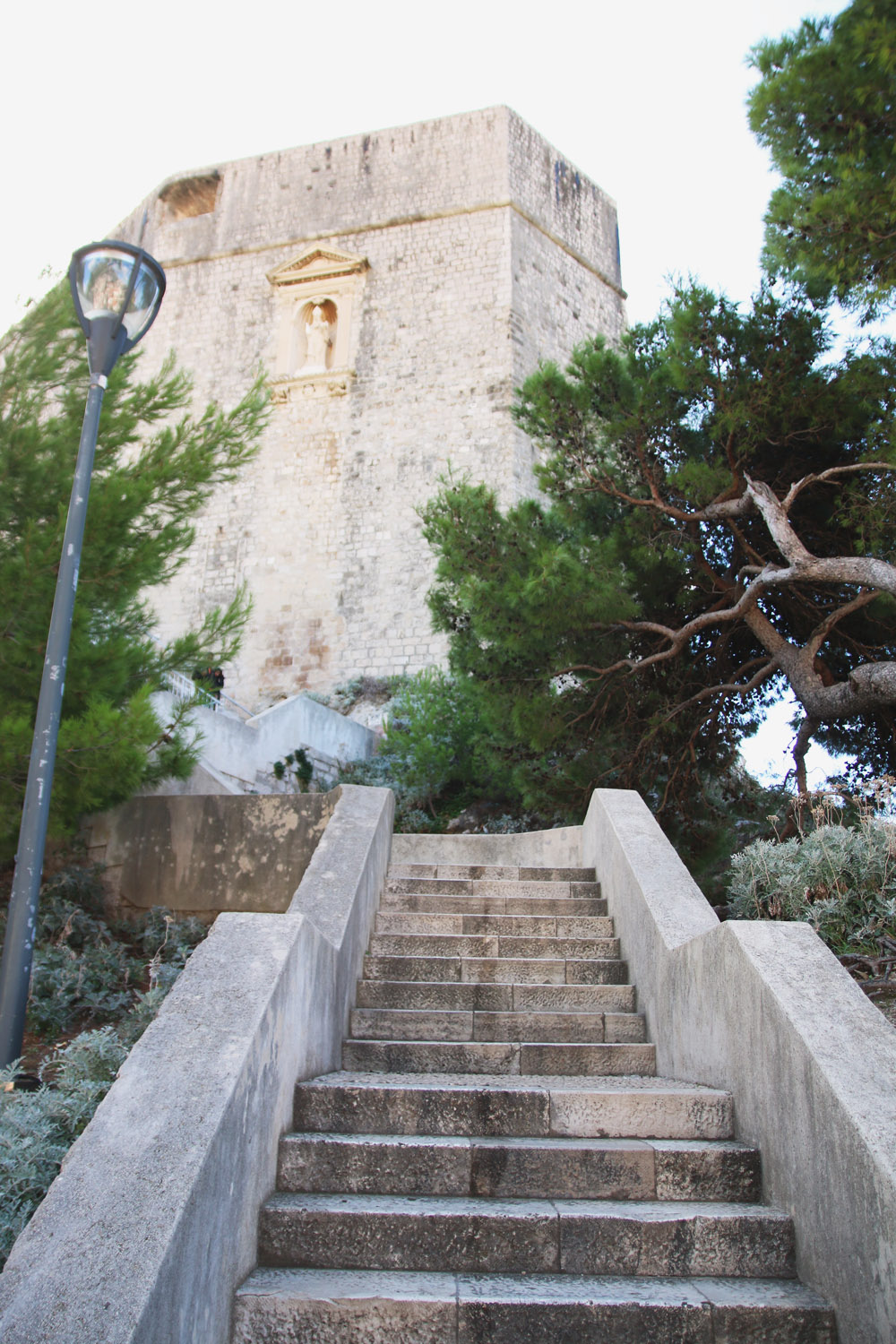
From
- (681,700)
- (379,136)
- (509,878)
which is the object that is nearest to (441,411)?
(379,136)

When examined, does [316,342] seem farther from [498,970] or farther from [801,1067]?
[801,1067]

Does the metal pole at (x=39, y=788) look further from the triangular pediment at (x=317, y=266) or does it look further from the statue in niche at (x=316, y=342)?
the triangular pediment at (x=317, y=266)

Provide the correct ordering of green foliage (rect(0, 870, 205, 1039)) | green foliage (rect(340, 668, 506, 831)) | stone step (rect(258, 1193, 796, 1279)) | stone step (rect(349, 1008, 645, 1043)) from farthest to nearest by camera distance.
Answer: green foliage (rect(340, 668, 506, 831)) → green foliage (rect(0, 870, 205, 1039)) → stone step (rect(349, 1008, 645, 1043)) → stone step (rect(258, 1193, 796, 1279))

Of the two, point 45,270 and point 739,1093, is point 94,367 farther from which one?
point 739,1093

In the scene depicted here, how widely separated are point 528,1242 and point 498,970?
1582 millimetres

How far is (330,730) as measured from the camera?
11.9 m

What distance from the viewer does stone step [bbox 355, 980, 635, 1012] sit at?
365 cm

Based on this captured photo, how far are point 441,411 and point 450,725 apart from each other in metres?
6.48

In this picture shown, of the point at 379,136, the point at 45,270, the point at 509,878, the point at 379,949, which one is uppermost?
the point at 379,136

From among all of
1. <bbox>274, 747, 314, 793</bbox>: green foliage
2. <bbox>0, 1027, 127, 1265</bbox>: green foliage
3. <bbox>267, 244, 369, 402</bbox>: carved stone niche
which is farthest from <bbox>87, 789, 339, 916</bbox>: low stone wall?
<bbox>267, 244, 369, 402</bbox>: carved stone niche

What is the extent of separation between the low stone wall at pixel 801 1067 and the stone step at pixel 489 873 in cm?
135

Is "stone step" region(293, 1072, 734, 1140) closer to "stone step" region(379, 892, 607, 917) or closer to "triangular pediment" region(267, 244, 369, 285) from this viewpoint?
"stone step" region(379, 892, 607, 917)

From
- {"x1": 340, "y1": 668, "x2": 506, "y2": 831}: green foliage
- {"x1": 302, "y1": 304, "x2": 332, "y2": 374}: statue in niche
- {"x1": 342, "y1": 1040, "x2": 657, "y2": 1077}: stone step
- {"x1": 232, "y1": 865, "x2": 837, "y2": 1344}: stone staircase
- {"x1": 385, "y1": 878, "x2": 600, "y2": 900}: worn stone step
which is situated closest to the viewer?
{"x1": 232, "y1": 865, "x2": 837, "y2": 1344}: stone staircase

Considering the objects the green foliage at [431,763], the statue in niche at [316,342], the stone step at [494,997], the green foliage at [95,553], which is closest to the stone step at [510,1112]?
the stone step at [494,997]
